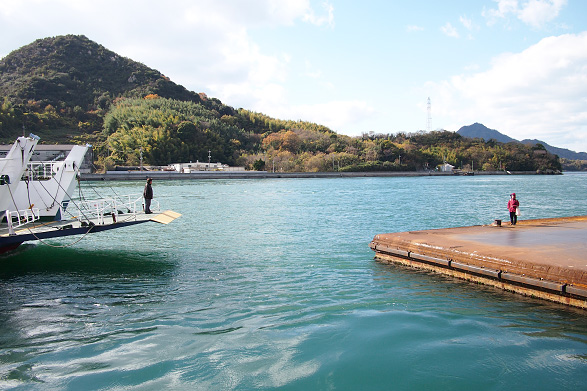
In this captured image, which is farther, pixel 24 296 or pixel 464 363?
pixel 24 296

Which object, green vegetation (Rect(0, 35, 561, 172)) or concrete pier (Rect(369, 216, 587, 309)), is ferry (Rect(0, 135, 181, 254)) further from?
green vegetation (Rect(0, 35, 561, 172))

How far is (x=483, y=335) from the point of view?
30.1ft

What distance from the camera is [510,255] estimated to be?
11828 millimetres

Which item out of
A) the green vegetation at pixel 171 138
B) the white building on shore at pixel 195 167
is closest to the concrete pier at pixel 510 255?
the white building on shore at pixel 195 167

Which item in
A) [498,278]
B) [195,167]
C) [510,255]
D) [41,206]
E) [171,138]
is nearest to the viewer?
[498,278]

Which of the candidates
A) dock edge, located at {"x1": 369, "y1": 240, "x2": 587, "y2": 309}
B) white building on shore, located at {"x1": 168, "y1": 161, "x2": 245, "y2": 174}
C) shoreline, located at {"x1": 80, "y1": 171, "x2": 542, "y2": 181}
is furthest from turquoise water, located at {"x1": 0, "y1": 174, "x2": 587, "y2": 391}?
white building on shore, located at {"x1": 168, "y1": 161, "x2": 245, "y2": 174}

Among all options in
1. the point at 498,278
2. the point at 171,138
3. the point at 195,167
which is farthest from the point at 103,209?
the point at 171,138

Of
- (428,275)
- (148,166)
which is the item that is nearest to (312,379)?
(428,275)

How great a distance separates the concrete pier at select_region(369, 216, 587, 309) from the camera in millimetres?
10352

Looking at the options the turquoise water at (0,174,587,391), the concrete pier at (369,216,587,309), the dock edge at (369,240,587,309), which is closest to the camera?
the turquoise water at (0,174,587,391)

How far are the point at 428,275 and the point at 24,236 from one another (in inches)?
540

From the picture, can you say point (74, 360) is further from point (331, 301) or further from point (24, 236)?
point (24, 236)

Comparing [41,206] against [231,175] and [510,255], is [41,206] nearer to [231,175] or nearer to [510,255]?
[510,255]

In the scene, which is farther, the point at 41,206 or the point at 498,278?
the point at 41,206
